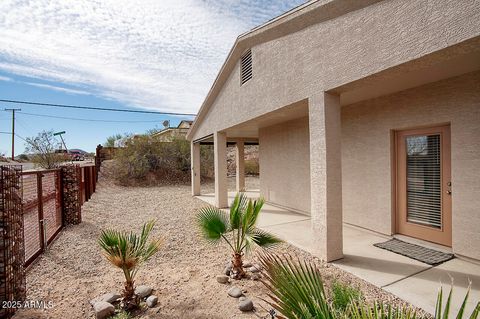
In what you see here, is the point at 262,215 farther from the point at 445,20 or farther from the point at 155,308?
the point at 445,20

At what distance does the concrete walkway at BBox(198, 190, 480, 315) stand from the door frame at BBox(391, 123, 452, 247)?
52 cm

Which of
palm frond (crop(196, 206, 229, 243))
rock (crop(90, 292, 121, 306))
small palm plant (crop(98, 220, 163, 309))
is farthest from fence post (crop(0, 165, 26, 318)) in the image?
palm frond (crop(196, 206, 229, 243))

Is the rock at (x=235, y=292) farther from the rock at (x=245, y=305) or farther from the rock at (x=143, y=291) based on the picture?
the rock at (x=143, y=291)

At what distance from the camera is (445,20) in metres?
2.92

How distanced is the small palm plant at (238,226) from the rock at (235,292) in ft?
1.49

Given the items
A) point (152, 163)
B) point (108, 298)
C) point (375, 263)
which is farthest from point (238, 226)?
point (152, 163)

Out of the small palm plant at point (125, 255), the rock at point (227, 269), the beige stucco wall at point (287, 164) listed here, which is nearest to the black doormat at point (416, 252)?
→ the rock at point (227, 269)

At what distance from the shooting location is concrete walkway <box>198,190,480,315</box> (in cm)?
340

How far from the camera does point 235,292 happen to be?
362 centimetres

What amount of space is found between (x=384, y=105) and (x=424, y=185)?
1.92 m

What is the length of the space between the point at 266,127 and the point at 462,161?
6.94 m

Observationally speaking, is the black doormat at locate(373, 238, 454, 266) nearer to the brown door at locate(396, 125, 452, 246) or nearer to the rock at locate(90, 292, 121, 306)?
the brown door at locate(396, 125, 452, 246)

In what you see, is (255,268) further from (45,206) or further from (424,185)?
(45,206)

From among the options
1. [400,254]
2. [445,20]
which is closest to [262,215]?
[400,254]
